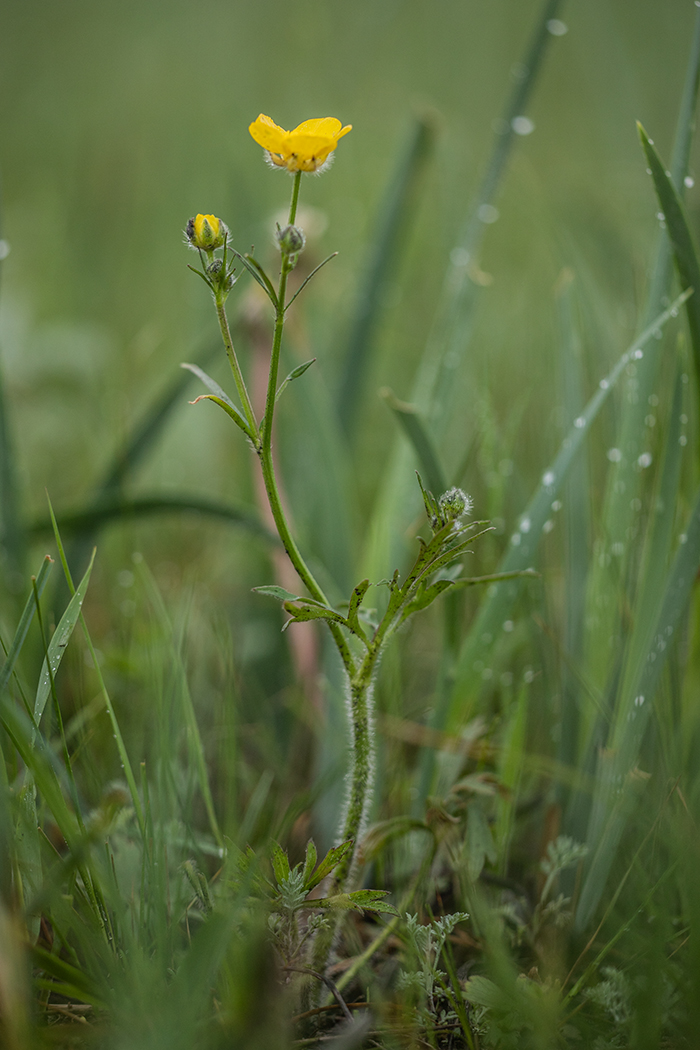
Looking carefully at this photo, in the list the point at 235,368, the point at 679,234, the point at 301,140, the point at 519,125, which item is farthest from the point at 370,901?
the point at 519,125

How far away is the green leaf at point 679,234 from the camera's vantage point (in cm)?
66

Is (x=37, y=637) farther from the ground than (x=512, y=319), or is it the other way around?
(x=512, y=319)

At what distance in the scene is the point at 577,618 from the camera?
0.83 metres

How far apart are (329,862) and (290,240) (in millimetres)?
460

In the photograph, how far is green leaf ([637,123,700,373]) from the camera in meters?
0.66

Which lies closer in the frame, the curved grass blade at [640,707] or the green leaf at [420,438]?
the curved grass blade at [640,707]

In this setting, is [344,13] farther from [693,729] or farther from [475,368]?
[693,729]

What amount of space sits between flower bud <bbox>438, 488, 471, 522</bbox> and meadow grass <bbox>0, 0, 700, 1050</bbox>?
0.02 meters

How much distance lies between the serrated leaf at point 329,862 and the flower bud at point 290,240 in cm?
44

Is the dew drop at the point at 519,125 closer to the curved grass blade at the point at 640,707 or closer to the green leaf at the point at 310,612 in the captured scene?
the curved grass blade at the point at 640,707

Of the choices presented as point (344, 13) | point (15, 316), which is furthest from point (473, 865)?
point (344, 13)

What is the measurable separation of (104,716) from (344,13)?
3.49 meters

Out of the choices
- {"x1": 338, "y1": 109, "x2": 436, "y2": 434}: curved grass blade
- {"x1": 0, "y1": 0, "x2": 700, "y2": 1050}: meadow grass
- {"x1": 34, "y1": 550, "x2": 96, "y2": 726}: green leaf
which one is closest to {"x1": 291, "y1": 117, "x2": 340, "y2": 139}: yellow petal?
{"x1": 0, "y1": 0, "x2": 700, "y2": 1050}: meadow grass

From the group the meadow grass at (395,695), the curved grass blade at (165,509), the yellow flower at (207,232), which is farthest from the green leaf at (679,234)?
the curved grass blade at (165,509)
